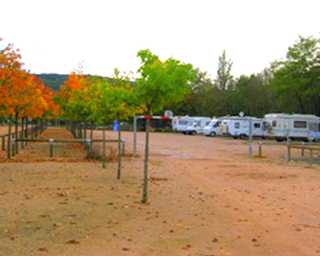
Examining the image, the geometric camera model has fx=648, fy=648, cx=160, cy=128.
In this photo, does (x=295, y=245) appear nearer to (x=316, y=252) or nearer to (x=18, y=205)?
(x=316, y=252)


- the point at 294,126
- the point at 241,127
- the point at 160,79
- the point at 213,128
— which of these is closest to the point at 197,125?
Result: the point at 213,128

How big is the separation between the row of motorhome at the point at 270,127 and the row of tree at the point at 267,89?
2.89 m

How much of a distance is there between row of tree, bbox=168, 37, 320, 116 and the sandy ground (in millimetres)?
42246

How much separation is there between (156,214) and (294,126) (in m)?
48.0

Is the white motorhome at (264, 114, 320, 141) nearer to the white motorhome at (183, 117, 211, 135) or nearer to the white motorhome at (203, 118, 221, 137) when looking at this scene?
the white motorhome at (203, 118, 221, 137)

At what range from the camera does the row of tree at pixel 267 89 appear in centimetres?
6019

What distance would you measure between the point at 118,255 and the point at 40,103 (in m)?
26.6

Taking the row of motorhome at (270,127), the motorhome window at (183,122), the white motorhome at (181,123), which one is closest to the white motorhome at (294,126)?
the row of motorhome at (270,127)

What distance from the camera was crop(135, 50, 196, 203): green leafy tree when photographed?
12703 millimetres

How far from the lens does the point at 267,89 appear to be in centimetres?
7625

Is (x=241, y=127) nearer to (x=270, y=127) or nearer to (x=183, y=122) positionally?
(x=270, y=127)

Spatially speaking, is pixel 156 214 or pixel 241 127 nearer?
pixel 156 214

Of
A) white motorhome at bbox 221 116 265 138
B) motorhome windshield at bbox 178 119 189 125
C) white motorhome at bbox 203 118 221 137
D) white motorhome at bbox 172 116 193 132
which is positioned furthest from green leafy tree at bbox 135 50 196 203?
motorhome windshield at bbox 178 119 189 125

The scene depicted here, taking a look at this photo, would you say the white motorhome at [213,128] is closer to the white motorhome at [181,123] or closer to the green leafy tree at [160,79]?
the white motorhome at [181,123]
